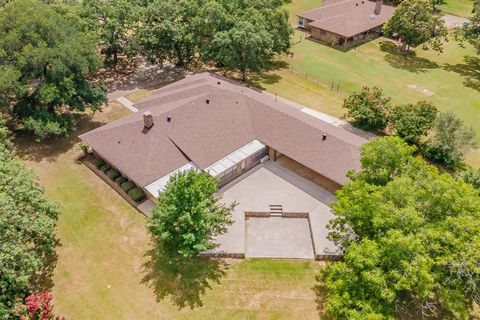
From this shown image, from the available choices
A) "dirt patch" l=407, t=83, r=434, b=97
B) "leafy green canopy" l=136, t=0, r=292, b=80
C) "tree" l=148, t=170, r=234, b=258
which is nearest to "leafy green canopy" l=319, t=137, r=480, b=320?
"tree" l=148, t=170, r=234, b=258

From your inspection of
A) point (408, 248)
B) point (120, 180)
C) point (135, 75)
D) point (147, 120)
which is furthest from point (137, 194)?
point (135, 75)

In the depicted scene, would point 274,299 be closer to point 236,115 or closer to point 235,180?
point 235,180

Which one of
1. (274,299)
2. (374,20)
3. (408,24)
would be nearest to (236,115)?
(274,299)

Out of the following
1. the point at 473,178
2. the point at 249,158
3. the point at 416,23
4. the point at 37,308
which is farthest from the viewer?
the point at 416,23

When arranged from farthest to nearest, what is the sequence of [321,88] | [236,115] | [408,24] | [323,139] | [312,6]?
[312,6], [408,24], [321,88], [236,115], [323,139]

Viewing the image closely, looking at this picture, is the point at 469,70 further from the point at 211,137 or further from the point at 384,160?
the point at 211,137

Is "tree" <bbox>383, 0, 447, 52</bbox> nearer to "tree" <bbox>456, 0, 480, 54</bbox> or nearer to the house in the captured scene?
"tree" <bbox>456, 0, 480, 54</bbox>

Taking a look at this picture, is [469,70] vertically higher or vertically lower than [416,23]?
lower
